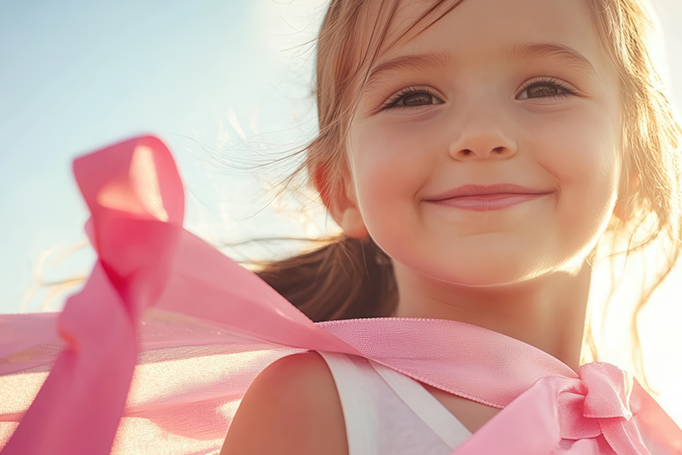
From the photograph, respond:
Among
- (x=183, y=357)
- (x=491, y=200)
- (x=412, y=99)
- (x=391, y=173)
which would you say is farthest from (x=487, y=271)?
(x=183, y=357)

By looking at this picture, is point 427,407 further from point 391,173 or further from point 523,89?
Result: point 523,89

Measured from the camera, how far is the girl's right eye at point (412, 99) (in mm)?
1002

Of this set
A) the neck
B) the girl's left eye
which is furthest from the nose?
the neck

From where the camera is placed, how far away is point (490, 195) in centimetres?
93

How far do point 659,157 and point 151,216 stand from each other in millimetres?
1023

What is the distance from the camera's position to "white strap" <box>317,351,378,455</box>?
2.67 ft

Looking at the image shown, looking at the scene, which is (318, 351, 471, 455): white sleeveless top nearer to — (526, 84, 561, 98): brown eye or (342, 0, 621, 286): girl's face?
(342, 0, 621, 286): girl's face

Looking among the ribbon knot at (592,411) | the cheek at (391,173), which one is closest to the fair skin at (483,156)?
the cheek at (391,173)

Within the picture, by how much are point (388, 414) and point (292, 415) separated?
5.2 inches

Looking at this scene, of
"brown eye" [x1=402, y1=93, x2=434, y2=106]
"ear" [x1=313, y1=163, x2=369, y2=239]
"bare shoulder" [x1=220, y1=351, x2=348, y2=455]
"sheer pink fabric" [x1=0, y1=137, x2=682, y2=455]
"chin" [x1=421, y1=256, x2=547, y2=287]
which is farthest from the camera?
"ear" [x1=313, y1=163, x2=369, y2=239]

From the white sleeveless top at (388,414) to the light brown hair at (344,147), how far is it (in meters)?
0.45

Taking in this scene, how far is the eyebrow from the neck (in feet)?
1.15

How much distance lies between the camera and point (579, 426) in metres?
0.89

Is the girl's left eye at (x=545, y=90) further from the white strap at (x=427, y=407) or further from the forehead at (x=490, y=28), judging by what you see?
the white strap at (x=427, y=407)
